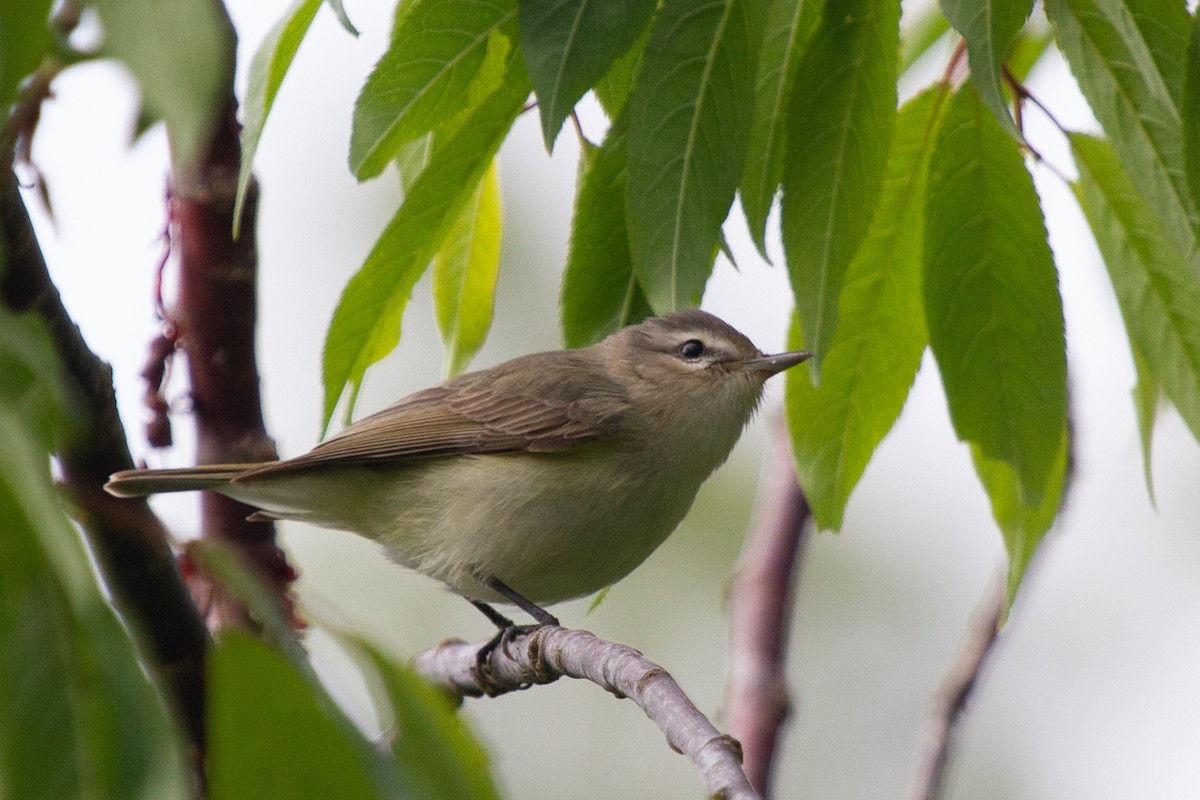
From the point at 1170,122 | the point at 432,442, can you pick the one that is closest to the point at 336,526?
the point at 432,442

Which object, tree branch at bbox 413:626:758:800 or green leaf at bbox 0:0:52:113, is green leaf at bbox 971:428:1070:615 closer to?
tree branch at bbox 413:626:758:800

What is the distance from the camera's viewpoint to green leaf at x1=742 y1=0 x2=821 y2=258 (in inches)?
101

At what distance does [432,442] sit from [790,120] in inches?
81.6

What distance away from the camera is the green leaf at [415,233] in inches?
107

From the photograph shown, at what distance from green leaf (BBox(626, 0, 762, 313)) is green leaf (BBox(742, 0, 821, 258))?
0.66ft

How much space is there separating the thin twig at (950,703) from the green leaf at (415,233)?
5.66 feet

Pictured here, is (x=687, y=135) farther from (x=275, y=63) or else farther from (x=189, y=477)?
(x=189, y=477)

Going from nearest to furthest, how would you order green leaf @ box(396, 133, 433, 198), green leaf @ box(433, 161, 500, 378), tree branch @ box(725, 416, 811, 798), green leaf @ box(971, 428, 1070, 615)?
green leaf @ box(971, 428, 1070, 615) < green leaf @ box(396, 133, 433, 198) < green leaf @ box(433, 161, 500, 378) < tree branch @ box(725, 416, 811, 798)

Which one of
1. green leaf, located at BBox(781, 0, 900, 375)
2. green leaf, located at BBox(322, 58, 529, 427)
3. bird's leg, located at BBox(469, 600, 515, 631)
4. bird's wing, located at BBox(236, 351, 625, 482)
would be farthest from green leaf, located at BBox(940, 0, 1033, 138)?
bird's leg, located at BBox(469, 600, 515, 631)

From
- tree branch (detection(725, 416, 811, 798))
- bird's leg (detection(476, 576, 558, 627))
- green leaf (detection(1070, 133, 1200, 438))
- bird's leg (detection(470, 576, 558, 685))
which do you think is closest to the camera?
green leaf (detection(1070, 133, 1200, 438))

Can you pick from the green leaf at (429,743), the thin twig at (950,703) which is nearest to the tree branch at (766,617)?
the thin twig at (950,703)

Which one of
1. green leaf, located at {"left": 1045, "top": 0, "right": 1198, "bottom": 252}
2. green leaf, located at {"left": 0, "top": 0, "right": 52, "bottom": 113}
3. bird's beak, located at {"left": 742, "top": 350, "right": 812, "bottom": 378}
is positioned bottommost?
bird's beak, located at {"left": 742, "top": 350, "right": 812, "bottom": 378}

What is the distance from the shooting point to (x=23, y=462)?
121 cm

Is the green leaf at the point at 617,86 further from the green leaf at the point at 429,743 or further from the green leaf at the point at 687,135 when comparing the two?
the green leaf at the point at 429,743
